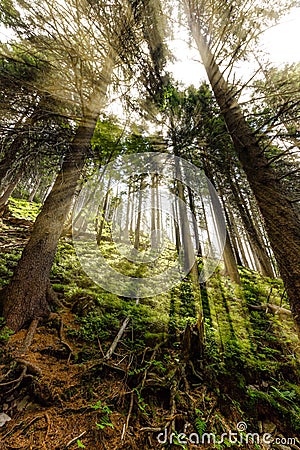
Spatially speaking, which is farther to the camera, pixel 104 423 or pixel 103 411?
pixel 103 411

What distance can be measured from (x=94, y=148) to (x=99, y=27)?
2.94 m

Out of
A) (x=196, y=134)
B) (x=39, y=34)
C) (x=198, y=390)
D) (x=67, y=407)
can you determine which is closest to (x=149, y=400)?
(x=198, y=390)

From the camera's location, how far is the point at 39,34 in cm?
490

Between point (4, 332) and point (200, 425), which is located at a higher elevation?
point (4, 332)

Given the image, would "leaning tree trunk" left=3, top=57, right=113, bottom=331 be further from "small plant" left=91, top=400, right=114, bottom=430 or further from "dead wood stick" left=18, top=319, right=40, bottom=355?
"small plant" left=91, top=400, right=114, bottom=430

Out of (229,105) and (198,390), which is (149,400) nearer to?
(198,390)

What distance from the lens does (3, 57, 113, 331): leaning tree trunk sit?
10.7ft

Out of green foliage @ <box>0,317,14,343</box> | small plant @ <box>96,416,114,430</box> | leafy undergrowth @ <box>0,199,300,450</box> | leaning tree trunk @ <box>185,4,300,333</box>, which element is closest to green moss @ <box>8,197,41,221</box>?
green foliage @ <box>0,317,14,343</box>

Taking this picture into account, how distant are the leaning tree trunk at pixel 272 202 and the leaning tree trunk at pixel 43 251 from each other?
11.8 ft

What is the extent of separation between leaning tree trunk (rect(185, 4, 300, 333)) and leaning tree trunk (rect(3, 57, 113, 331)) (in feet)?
11.8

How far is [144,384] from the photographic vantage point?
8.57ft

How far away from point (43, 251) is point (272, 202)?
4155 millimetres

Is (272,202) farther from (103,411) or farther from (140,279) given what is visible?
(140,279)

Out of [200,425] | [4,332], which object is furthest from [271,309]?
[4,332]
